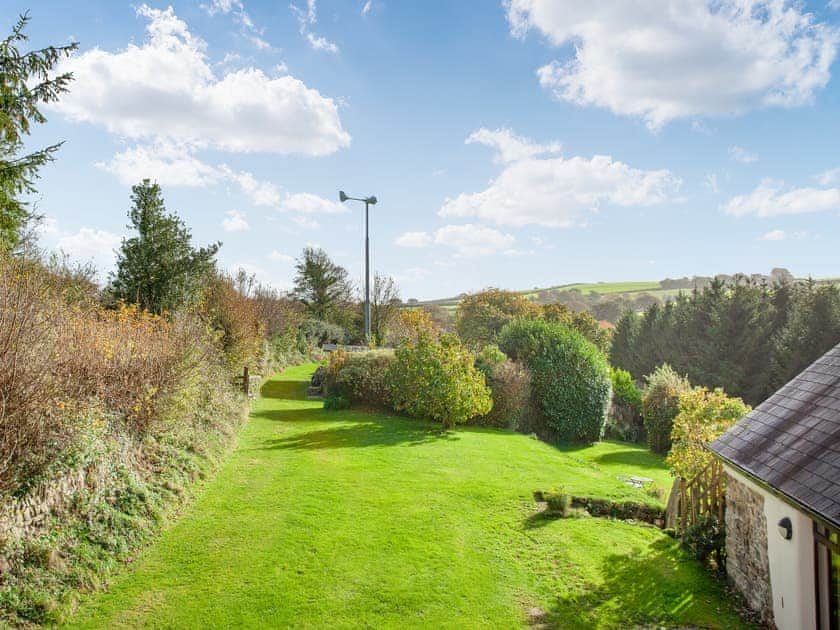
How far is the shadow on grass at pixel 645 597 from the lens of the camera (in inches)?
241

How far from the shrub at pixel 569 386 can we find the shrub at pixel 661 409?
8.20ft

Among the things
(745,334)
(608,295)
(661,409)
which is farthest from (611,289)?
(661,409)

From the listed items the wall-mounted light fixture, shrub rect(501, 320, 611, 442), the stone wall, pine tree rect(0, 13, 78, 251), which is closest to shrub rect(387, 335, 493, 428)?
shrub rect(501, 320, 611, 442)

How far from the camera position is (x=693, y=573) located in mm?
7676

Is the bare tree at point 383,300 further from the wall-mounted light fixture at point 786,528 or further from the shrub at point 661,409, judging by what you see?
the wall-mounted light fixture at point 786,528

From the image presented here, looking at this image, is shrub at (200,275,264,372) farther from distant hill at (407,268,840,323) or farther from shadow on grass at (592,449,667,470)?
distant hill at (407,268,840,323)

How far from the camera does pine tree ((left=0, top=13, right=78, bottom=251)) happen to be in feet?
32.0

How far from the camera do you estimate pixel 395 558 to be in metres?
7.12

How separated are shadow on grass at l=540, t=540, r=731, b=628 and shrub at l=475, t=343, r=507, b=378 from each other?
10193 millimetres

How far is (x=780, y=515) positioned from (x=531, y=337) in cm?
1359

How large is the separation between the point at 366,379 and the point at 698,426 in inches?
433


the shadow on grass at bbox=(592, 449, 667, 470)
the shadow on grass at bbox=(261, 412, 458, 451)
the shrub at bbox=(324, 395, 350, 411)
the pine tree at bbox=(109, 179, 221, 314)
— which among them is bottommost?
the shadow on grass at bbox=(592, 449, 667, 470)

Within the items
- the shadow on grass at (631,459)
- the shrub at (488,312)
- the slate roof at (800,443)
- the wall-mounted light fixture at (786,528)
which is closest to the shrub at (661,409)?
the shadow on grass at (631,459)

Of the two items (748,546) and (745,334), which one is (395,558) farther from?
(745,334)
